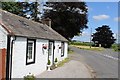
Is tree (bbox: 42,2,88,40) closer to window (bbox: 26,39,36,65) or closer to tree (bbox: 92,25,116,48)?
window (bbox: 26,39,36,65)

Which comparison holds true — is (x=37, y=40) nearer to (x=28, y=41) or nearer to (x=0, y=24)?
(x=28, y=41)

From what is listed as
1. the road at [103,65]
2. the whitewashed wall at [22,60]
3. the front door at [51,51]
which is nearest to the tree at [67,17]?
the road at [103,65]

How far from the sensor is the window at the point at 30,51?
16769 millimetres

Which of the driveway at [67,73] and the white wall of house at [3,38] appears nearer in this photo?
the white wall of house at [3,38]

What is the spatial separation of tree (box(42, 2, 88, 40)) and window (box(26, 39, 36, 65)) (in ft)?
111

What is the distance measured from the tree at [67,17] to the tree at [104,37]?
58095mm

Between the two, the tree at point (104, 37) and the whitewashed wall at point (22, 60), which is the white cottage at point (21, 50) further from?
the tree at point (104, 37)

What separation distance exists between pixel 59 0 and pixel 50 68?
3461 centimetres

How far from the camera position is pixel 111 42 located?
370 ft

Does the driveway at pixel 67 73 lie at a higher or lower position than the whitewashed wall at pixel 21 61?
lower

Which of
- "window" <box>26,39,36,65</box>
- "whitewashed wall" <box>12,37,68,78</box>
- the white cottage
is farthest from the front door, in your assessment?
"window" <box>26,39,36,65</box>

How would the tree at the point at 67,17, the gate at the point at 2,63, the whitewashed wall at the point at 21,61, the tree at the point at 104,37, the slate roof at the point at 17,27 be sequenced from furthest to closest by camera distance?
the tree at the point at 104,37, the tree at the point at 67,17, the slate roof at the point at 17,27, the whitewashed wall at the point at 21,61, the gate at the point at 2,63


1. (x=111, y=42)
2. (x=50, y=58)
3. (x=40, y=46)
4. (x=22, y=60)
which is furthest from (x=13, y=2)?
(x=111, y=42)

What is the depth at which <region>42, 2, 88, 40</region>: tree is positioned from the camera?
52.4 metres
